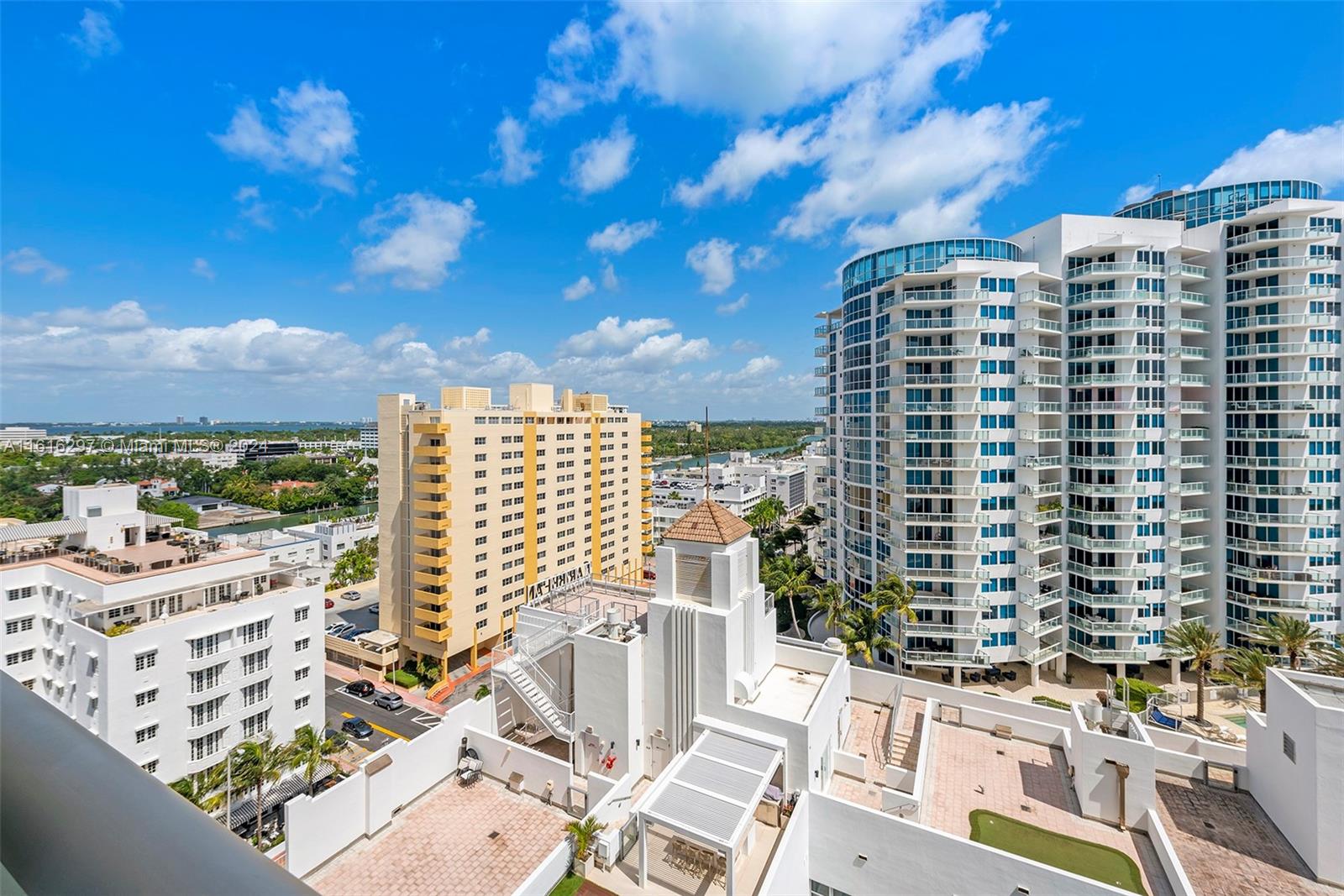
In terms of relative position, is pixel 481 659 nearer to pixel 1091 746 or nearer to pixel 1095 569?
pixel 1091 746

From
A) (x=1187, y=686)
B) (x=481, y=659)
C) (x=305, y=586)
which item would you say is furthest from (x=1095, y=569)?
(x=305, y=586)

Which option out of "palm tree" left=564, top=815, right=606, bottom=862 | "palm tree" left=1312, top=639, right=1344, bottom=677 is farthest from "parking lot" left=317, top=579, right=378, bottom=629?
"palm tree" left=1312, top=639, right=1344, bottom=677

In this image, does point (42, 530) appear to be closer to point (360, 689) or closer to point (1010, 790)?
point (360, 689)

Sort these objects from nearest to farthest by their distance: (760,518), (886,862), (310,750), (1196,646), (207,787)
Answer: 1. (886,862)
2. (207,787)
3. (310,750)
4. (1196,646)
5. (760,518)

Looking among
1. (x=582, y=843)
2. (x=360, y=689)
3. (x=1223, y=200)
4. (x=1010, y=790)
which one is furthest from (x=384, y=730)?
(x=1223, y=200)

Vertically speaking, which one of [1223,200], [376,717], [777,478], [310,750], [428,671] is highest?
[1223,200]

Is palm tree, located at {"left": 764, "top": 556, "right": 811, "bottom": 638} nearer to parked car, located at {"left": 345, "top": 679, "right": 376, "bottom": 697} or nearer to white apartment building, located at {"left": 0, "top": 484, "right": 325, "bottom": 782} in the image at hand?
white apartment building, located at {"left": 0, "top": 484, "right": 325, "bottom": 782}
